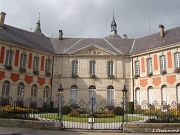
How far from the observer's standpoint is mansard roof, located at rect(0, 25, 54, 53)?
22578 mm

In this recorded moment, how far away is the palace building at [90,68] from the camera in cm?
2169

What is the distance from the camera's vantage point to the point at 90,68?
2542 cm

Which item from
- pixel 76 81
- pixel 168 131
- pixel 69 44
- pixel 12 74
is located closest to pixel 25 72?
pixel 12 74

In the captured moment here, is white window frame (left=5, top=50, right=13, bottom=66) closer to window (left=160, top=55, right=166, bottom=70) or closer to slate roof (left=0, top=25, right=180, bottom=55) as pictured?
slate roof (left=0, top=25, right=180, bottom=55)

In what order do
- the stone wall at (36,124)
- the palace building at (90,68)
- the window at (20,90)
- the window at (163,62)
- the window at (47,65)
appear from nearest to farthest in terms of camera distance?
the stone wall at (36,124) → the palace building at (90,68) → the window at (20,90) → the window at (163,62) → the window at (47,65)

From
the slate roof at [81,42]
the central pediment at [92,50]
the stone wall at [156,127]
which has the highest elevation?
the slate roof at [81,42]

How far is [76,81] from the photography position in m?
24.8

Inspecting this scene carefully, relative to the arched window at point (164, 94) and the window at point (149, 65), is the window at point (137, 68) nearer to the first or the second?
the window at point (149, 65)

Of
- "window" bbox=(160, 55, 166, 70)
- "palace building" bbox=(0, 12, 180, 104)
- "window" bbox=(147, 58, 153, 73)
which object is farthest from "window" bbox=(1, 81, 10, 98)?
"window" bbox=(160, 55, 166, 70)

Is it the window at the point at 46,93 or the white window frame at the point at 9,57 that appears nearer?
the white window frame at the point at 9,57

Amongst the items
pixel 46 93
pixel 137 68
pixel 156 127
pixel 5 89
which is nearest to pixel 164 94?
pixel 137 68

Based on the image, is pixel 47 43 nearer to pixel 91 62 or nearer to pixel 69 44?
pixel 69 44

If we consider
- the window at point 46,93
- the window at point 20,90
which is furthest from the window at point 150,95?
the window at point 20,90

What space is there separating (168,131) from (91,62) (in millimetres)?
16037
